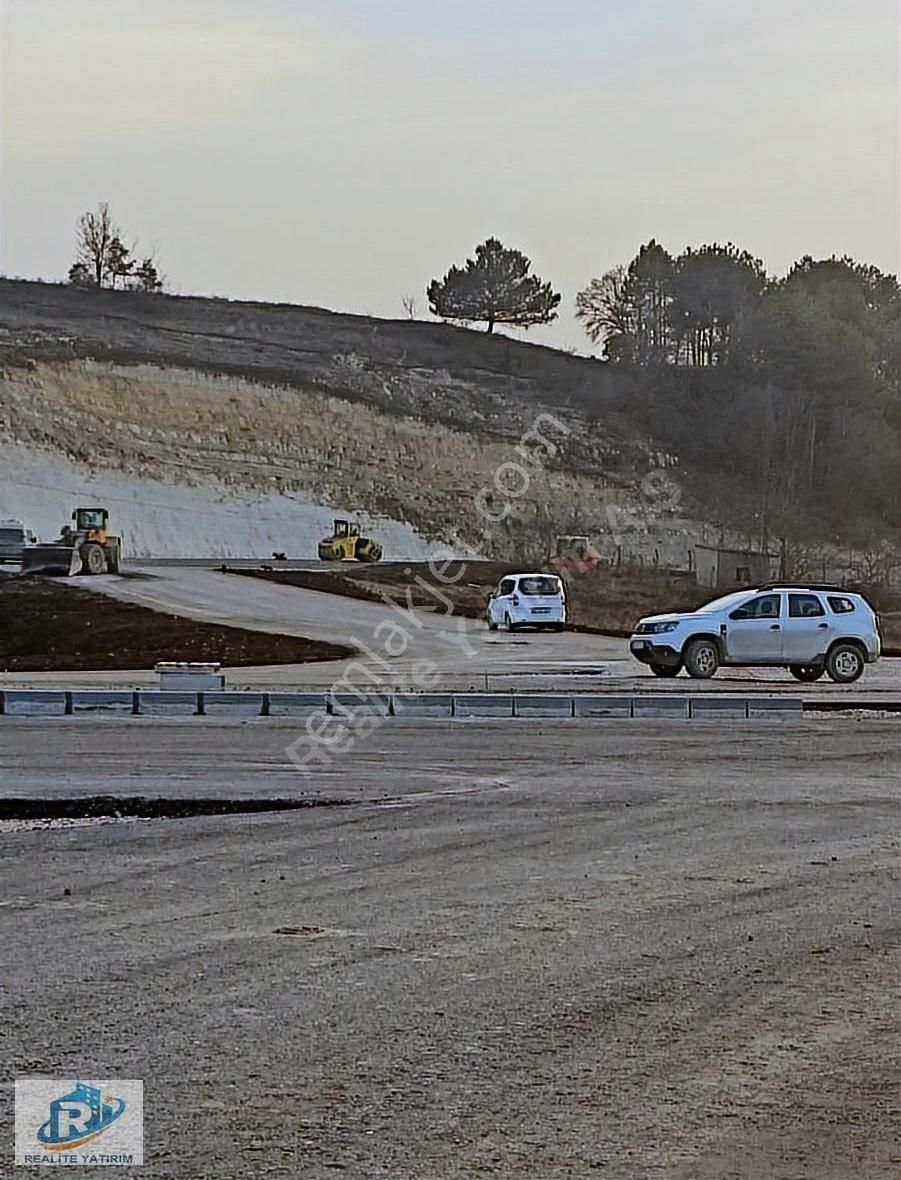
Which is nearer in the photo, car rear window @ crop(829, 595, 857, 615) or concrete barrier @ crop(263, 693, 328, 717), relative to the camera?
concrete barrier @ crop(263, 693, 328, 717)

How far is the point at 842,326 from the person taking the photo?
122 m

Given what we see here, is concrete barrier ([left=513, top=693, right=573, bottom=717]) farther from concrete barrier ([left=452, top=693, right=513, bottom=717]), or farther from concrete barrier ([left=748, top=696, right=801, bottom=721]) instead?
concrete barrier ([left=748, top=696, right=801, bottom=721])

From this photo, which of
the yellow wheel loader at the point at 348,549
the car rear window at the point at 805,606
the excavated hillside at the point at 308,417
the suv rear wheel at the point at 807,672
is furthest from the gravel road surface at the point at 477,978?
the excavated hillside at the point at 308,417

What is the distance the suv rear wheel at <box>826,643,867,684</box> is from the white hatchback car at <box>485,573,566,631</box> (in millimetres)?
13945

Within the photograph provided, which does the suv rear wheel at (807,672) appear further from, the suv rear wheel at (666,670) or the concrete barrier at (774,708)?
the concrete barrier at (774,708)

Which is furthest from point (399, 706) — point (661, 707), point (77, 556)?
point (77, 556)

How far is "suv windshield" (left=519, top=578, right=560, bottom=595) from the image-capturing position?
43.2m

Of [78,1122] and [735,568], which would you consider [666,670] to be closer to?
[78,1122]

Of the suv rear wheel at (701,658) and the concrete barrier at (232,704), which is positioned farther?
the suv rear wheel at (701,658)

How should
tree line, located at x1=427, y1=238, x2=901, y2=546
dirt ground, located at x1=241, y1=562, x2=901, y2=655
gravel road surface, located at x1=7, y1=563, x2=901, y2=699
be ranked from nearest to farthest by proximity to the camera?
gravel road surface, located at x1=7, y1=563, x2=901, y2=699 < dirt ground, located at x1=241, y1=562, x2=901, y2=655 < tree line, located at x1=427, y1=238, x2=901, y2=546

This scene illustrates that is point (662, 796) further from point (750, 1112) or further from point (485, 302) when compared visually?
point (485, 302)

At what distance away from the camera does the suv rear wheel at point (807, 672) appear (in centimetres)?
2983

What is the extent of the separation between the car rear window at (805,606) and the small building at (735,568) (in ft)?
128

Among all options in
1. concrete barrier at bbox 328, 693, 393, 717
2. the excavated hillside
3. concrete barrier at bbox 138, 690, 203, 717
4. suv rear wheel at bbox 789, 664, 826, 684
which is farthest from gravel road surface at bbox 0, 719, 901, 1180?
the excavated hillside
